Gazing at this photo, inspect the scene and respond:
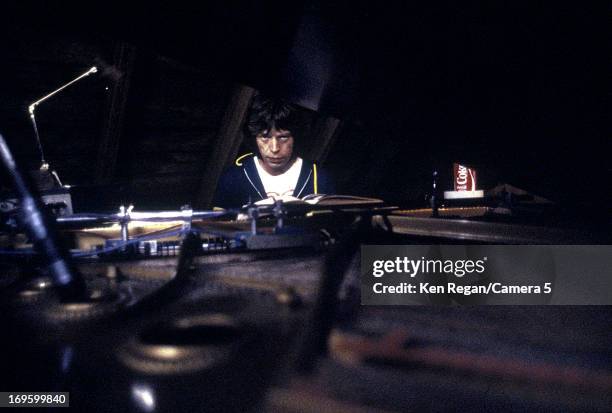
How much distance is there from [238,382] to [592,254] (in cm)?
125

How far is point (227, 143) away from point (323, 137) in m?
1.50

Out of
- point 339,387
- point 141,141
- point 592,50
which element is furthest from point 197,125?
point 339,387

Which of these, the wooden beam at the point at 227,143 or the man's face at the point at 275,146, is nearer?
the man's face at the point at 275,146

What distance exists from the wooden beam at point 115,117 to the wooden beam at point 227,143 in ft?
3.76

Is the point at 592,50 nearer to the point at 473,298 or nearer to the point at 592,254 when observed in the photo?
the point at 592,254

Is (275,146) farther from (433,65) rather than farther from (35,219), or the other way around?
(35,219)

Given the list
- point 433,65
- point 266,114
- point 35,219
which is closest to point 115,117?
point 266,114

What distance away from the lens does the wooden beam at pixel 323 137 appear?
17.1ft

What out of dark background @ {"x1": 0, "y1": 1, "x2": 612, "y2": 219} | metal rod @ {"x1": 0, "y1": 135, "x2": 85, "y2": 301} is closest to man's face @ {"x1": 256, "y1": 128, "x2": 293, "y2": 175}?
dark background @ {"x1": 0, "y1": 1, "x2": 612, "y2": 219}

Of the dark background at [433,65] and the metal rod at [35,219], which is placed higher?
the dark background at [433,65]

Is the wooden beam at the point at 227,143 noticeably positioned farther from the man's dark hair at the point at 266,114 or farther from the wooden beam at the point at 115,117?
the wooden beam at the point at 115,117

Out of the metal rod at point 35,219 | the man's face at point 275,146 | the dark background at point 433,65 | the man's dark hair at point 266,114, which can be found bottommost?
the metal rod at point 35,219

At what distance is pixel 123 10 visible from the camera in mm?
1437

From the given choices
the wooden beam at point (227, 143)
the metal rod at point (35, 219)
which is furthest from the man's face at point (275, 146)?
the metal rod at point (35, 219)
